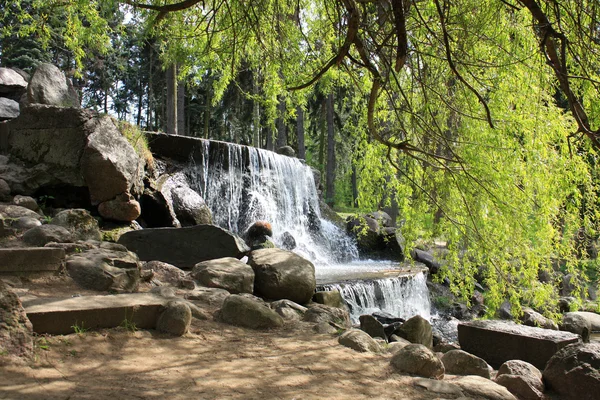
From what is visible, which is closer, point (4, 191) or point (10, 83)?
point (4, 191)

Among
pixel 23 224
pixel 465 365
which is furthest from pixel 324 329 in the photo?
pixel 23 224

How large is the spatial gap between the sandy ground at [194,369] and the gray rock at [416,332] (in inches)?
116

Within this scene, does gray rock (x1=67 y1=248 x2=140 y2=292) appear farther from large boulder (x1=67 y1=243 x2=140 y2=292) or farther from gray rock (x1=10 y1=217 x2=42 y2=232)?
gray rock (x1=10 y1=217 x2=42 y2=232)

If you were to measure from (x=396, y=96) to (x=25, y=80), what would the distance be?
12.5 m

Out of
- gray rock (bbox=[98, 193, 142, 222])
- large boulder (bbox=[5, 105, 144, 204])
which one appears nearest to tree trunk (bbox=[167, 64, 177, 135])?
large boulder (bbox=[5, 105, 144, 204])

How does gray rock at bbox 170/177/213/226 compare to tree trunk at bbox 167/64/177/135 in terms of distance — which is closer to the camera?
gray rock at bbox 170/177/213/226

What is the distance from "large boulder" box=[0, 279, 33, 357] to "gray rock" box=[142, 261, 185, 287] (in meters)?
2.45

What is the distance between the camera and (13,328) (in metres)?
3.07

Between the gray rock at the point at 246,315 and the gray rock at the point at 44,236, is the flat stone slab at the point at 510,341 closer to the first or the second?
the gray rock at the point at 246,315

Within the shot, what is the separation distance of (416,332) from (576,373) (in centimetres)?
258

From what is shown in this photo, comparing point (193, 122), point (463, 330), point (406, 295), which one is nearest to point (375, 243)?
point (406, 295)

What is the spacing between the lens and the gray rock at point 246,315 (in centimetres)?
467

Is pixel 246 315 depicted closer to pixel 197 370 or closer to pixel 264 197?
pixel 197 370

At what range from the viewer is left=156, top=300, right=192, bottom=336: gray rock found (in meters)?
3.97
